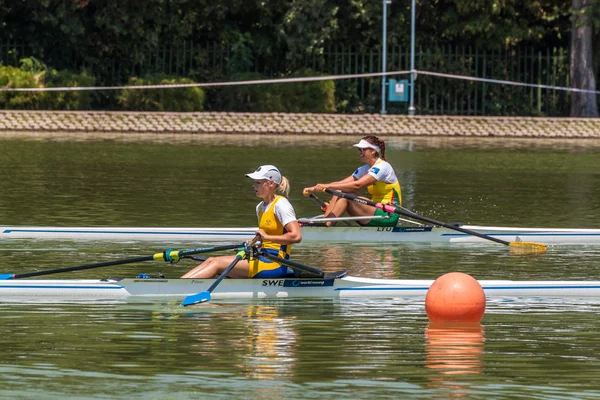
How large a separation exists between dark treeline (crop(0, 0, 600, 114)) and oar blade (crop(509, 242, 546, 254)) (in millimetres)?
23381

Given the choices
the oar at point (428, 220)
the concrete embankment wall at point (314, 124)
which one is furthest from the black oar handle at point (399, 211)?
the concrete embankment wall at point (314, 124)

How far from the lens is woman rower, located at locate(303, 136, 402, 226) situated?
711 inches

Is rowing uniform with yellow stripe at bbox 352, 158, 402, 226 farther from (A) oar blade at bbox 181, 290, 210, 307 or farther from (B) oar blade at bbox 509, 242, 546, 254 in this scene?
(A) oar blade at bbox 181, 290, 210, 307

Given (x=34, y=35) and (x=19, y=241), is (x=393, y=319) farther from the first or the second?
(x=34, y=35)

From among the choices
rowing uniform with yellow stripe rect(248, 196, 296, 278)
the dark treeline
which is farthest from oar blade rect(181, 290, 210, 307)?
the dark treeline

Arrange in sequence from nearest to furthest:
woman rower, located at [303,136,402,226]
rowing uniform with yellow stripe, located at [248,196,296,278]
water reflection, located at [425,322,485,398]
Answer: water reflection, located at [425,322,485,398], rowing uniform with yellow stripe, located at [248,196,296,278], woman rower, located at [303,136,402,226]

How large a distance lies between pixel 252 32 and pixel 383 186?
25529mm

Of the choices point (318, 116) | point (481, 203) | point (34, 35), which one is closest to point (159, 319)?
point (481, 203)

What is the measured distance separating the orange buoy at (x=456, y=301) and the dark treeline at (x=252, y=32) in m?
28.8

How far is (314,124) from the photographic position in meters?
38.5

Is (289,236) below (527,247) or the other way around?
the other way around

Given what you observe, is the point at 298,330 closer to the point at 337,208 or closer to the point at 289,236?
the point at 289,236

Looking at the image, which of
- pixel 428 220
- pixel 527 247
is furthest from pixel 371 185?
pixel 527 247

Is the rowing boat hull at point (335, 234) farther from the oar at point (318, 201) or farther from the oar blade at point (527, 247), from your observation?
the oar at point (318, 201)
